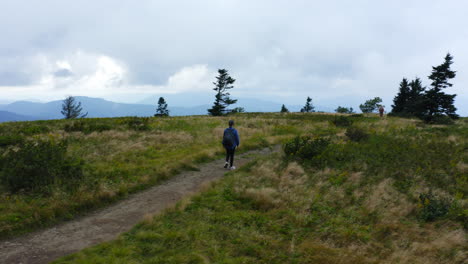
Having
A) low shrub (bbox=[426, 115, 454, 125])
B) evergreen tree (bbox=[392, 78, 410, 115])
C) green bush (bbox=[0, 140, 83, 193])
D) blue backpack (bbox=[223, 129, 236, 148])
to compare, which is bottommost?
green bush (bbox=[0, 140, 83, 193])

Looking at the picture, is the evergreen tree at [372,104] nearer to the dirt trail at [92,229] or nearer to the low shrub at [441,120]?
the low shrub at [441,120]

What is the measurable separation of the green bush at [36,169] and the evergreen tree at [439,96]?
32917 millimetres

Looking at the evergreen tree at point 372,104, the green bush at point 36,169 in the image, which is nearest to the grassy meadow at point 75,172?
the green bush at point 36,169

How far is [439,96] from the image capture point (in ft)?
87.9

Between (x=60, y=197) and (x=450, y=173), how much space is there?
1310 centimetres

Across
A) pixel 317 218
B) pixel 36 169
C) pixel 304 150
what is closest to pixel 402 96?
pixel 304 150

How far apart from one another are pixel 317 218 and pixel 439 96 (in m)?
30.0

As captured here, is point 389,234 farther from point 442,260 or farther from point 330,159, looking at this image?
point 330,159

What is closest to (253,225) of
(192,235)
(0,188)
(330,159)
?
(192,235)

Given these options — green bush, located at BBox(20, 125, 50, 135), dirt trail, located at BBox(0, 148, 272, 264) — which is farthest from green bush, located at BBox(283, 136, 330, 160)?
green bush, located at BBox(20, 125, 50, 135)

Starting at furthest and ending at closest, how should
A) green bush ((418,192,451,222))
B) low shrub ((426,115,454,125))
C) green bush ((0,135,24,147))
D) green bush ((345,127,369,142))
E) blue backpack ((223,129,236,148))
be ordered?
low shrub ((426,115,454,125))
green bush ((345,127,369,142))
green bush ((0,135,24,147))
blue backpack ((223,129,236,148))
green bush ((418,192,451,222))

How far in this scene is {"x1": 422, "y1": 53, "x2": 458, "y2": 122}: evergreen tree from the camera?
26.6 metres

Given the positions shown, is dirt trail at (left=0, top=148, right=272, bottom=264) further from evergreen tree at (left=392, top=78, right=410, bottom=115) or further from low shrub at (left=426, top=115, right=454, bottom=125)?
evergreen tree at (left=392, top=78, right=410, bottom=115)

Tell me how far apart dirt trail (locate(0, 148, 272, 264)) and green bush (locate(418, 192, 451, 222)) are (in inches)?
259
